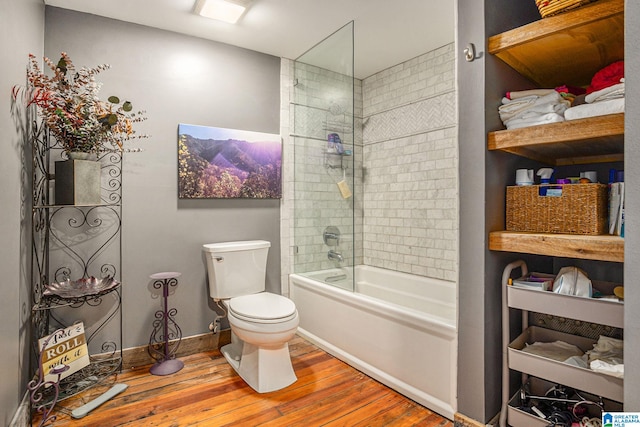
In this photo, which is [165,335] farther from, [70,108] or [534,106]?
[534,106]

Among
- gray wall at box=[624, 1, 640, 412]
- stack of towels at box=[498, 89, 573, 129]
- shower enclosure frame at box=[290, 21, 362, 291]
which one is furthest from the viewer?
shower enclosure frame at box=[290, 21, 362, 291]

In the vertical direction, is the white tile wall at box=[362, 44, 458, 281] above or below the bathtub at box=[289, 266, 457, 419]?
above

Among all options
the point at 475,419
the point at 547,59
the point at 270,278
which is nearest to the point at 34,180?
the point at 270,278

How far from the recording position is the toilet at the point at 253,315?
2158 millimetres

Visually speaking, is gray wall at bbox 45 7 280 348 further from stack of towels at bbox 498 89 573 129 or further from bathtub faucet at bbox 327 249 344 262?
stack of towels at bbox 498 89 573 129

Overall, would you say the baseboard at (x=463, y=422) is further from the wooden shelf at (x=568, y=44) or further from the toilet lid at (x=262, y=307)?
the wooden shelf at (x=568, y=44)

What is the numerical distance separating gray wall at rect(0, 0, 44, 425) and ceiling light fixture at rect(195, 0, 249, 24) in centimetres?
92

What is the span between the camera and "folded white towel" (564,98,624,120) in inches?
51.6

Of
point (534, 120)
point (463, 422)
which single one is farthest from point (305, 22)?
point (463, 422)

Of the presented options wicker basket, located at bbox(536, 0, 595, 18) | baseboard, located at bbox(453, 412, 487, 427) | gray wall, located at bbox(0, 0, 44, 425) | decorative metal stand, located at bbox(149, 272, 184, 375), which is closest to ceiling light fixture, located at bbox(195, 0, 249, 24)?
gray wall, located at bbox(0, 0, 44, 425)

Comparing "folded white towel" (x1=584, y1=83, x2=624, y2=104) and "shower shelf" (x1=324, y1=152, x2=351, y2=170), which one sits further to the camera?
"shower shelf" (x1=324, y1=152, x2=351, y2=170)

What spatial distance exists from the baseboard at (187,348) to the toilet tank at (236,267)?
0.37 meters

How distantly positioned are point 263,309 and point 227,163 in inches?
49.5

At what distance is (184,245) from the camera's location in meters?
2.72
